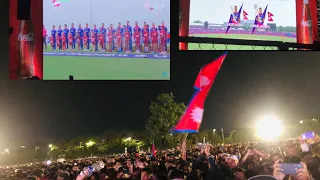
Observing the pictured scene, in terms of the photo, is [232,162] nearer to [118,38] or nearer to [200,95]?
[200,95]

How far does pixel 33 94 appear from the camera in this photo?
8.09 metres

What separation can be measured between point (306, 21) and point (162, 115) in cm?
350

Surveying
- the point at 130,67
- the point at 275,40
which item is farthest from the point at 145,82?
the point at 275,40

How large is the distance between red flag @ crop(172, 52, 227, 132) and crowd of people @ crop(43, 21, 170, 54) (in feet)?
12.5

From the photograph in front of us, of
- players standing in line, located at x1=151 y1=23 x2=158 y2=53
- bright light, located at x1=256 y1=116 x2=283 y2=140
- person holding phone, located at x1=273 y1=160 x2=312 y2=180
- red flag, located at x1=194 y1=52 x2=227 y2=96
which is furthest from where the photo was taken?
bright light, located at x1=256 y1=116 x2=283 y2=140

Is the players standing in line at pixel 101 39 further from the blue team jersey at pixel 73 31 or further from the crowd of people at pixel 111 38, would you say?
the blue team jersey at pixel 73 31

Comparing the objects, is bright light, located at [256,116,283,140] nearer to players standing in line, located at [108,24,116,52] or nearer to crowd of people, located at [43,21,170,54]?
crowd of people, located at [43,21,170,54]

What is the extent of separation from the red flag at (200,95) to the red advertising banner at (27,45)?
165 inches

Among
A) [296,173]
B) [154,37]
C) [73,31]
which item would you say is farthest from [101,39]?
[296,173]

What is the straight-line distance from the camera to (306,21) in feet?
28.2

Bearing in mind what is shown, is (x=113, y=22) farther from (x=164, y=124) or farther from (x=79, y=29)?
(x=164, y=124)

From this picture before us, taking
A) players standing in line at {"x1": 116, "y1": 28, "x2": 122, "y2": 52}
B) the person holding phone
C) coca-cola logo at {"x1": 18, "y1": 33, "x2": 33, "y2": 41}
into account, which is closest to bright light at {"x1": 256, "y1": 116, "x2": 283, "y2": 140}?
players standing in line at {"x1": 116, "y1": 28, "x2": 122, "y2": 52}

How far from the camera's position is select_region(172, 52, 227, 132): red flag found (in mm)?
4148

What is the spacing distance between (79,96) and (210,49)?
2751mm
